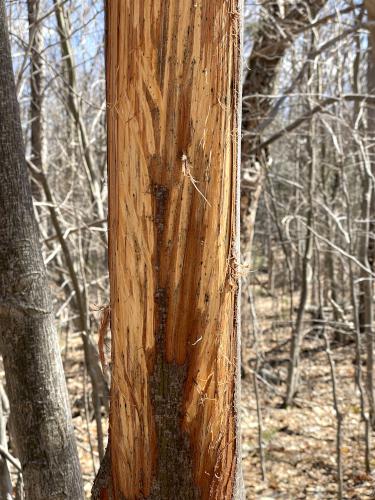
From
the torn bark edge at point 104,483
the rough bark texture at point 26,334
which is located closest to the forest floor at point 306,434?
the rough bark texture at point 26,334

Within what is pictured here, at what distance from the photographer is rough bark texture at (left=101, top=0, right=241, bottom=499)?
139cm

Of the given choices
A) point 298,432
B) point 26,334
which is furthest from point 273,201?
point 26,334

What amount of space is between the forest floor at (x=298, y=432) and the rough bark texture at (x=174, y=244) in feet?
7.67

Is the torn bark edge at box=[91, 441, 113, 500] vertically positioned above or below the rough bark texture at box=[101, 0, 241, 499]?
below

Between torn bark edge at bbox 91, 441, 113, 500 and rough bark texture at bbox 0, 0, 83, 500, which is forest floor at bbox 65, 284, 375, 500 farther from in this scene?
torn bark edge at bbox 91, 441, 113, 500

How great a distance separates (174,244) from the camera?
4.75ft

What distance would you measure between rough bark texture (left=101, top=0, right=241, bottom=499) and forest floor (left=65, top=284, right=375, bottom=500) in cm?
234

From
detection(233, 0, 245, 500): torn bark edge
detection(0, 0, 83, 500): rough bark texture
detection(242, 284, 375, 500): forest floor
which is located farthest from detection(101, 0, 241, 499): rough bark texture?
detection(242, 284, 375, 500): forest floor

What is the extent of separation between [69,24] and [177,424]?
402 cm

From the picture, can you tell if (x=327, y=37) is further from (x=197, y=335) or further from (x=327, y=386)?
(x=197, y=335)

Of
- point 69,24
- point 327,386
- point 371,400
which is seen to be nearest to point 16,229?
point 69,24

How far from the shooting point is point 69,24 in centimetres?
467

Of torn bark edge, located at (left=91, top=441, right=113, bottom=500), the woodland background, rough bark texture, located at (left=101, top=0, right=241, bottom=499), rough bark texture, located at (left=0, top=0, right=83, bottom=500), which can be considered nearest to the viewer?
rough bark texture, located at (left=101, top=0, right=241, bottom=499)

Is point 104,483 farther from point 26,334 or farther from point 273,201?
point 273,201
